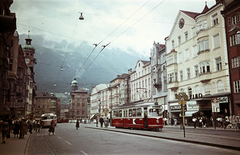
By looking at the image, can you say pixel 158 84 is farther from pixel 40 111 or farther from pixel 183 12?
pixel 40 111

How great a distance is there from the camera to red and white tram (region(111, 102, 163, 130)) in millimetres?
28391

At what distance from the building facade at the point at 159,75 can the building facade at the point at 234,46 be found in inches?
788

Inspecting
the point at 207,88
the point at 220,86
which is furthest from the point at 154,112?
the point at 207,88

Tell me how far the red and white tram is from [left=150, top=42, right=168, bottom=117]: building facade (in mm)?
19032

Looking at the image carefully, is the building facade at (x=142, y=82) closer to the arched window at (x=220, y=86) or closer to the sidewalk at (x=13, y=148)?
the arched window at (x=220, y=86)

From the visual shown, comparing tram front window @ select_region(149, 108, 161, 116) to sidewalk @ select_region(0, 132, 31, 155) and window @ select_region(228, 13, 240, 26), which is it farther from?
sidewalk @ select_region(0, 132, 31, 155)

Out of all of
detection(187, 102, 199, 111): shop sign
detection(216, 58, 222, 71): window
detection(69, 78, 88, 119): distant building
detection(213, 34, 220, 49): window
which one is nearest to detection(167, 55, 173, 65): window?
detection(187, 102, 199, 111): shop sign

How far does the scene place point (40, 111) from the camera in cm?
13175

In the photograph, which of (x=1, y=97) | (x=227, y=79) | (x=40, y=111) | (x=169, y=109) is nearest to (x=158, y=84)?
(x=169, y=109)

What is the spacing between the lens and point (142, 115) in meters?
29.8

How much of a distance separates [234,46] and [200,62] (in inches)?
294

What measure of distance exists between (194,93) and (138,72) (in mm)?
31379

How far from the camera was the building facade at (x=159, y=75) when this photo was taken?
5309 centimetres

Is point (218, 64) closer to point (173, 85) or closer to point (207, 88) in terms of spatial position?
point (207, 88)
